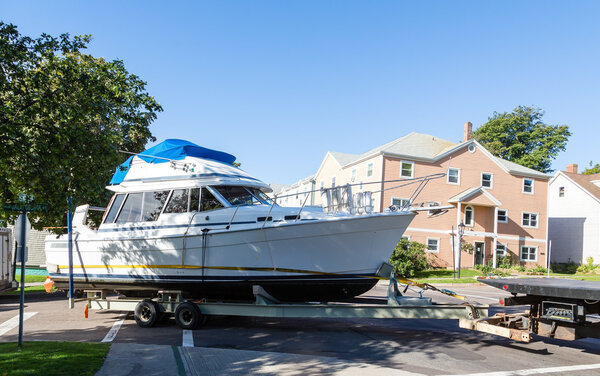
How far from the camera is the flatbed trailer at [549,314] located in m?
6.40

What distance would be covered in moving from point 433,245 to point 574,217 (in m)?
16.7

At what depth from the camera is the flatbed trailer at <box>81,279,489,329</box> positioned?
300 inches

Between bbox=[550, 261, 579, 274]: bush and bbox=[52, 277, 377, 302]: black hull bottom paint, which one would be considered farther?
bbox=[550, 261, 579, 274]: bush

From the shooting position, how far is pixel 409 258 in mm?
26641

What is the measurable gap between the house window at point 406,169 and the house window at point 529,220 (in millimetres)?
10160

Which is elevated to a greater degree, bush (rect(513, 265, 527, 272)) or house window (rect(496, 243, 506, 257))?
house window (rect(496, 243, 506, 257))

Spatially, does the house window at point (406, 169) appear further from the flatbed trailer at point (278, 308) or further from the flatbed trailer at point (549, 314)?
the flatbed trailer at point (549, 314)

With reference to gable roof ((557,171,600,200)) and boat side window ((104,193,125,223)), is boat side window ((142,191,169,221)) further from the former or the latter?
gable roof ((557,171,600,200))

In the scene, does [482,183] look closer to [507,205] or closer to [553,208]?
[507,205]

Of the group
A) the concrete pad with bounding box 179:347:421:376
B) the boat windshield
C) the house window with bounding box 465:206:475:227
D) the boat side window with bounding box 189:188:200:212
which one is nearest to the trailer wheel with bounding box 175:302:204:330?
the concrete pad with bounding box 179:347:421:376

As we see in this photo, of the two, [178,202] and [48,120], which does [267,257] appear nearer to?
[178,202]

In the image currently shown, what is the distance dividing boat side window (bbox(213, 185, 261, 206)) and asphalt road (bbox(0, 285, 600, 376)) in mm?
A: 2678

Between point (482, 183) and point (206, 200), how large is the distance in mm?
26284

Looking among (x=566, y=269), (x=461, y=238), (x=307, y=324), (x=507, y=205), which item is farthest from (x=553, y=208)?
(x=307, y=324)
